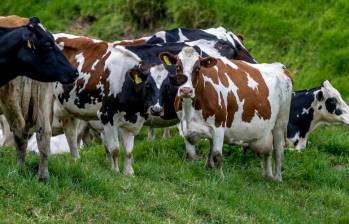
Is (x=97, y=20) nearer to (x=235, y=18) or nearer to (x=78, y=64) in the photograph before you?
(x=235, y=18)

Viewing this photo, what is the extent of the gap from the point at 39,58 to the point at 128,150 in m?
3.19

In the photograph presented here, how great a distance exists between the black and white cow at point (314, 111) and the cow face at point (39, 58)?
26.2 feet

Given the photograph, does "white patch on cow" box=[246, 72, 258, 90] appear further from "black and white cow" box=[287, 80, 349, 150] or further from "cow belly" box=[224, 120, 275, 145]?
"black and white cow" box=[287, 80, 349, 150]

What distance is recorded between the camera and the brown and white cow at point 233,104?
13.5m

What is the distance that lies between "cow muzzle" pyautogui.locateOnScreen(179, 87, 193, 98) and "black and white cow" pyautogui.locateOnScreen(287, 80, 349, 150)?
5345mm

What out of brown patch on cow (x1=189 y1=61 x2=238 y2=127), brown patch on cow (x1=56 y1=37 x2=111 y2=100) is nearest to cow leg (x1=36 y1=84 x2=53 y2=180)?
brown patch on cow (x1=56 y1=37 x2=111 y2=100)

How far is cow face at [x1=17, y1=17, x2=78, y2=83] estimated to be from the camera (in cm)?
1063

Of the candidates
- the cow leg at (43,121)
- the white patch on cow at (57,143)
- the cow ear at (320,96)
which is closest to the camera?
the cow leg at (43,121)

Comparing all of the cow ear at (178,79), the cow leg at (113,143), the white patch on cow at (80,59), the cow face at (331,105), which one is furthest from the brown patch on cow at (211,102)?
the cow face at (331,105)

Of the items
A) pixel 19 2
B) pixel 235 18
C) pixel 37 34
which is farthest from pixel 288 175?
pixel 19 2

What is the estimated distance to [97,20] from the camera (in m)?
→ 26.4

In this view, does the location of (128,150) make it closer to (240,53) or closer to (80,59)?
(80,59)

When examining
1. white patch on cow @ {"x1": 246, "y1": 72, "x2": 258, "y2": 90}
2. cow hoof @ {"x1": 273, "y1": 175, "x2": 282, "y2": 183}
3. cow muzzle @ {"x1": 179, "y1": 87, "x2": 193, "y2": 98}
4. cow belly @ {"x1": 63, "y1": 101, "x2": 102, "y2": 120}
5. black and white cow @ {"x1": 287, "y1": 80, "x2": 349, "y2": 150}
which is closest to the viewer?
cow muzzle @ {"x1": 179, "y1": 87, "x2": 193, "y2": 98}

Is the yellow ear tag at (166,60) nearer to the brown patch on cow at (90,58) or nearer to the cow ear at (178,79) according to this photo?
the cow ear at (178,79)
